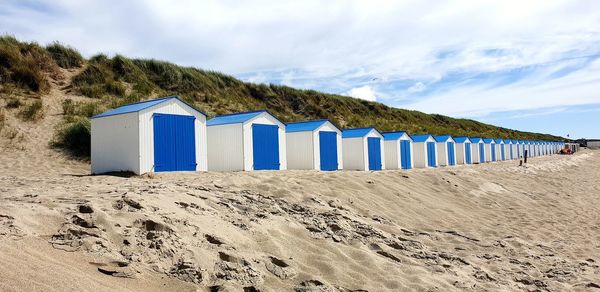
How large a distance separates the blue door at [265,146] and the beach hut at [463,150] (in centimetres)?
1963

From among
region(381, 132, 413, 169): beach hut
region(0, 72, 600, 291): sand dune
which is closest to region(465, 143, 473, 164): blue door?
region(381, 132, 413, 169): beach hut

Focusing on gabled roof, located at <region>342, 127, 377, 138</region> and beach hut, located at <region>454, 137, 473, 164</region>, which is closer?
gabled roof, located at <region>342, 127, 377, 138</region>

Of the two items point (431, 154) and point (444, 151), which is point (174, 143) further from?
point (444, 151)

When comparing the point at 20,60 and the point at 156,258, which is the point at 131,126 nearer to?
the point at 156,258

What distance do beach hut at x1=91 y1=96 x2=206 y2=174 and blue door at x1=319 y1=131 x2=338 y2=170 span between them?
5.87 m

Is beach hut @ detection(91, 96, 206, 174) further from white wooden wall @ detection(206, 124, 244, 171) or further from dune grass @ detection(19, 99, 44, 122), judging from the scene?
dune grass @ detection(19, 99, 44, 122)

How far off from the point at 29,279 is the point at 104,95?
2318cm

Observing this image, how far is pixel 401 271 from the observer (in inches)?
209

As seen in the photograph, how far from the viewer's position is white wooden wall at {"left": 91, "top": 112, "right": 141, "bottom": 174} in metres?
12.2

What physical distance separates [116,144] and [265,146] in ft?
16.2

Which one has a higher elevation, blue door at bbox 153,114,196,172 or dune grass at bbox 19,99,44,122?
dune grass at bbox 19,99,44,122

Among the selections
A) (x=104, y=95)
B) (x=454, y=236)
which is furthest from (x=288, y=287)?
(x=104, y=95)

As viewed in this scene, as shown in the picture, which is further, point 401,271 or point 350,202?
point 350,202

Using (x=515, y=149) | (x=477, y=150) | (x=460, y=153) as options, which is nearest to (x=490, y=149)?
(x=477, y=150)
